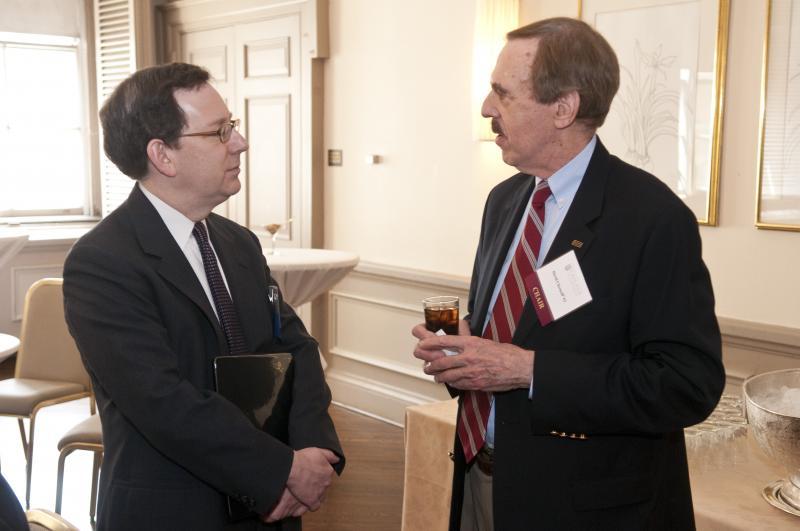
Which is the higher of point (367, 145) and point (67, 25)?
point (67, 25)

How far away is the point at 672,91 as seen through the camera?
12.1ft

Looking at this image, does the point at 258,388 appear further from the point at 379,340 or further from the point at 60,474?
the point at 379,340

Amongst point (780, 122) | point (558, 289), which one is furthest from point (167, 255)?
point (780, 122)

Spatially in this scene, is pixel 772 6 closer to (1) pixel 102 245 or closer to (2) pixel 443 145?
(2) pixel 443 145

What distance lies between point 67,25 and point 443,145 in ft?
13.7

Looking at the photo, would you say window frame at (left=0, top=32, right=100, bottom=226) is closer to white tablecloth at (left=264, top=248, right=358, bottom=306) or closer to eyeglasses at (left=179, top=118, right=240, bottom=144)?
white tablecloth at (left=264, top=248, right=358, bottom=306)

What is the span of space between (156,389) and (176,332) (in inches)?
5.4

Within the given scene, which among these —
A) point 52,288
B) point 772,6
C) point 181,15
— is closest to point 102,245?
point 52,288

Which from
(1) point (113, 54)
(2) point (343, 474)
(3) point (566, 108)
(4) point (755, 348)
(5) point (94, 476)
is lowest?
(2) point (343, 474)

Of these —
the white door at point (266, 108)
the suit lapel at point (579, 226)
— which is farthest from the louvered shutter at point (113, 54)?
the suit lapel at point (579, 226)

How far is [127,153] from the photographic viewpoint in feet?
5.96

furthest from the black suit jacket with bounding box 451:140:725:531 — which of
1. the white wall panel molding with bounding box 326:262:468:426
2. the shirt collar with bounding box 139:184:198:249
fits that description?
the white wall panel molding with bounding box 326:262:468:426

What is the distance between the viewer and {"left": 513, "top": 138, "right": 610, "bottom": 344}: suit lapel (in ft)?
5.16

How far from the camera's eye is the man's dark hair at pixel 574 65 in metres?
1.59
